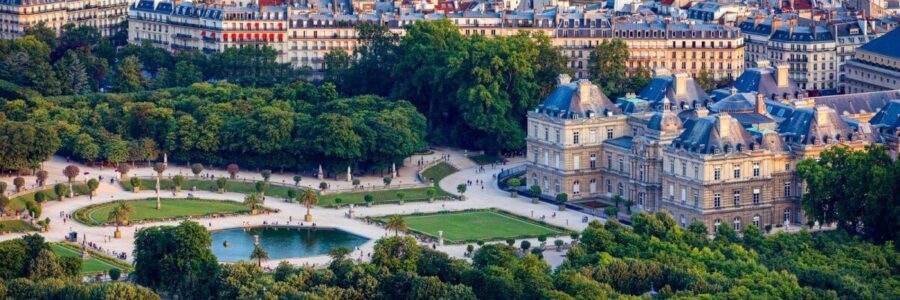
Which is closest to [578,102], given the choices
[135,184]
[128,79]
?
[135,184]

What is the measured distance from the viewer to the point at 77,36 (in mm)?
177125

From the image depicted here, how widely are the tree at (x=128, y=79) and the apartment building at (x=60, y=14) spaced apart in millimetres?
16383

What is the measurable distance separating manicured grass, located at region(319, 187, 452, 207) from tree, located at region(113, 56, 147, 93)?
25.3 m

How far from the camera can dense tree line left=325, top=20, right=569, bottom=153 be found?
152 metres

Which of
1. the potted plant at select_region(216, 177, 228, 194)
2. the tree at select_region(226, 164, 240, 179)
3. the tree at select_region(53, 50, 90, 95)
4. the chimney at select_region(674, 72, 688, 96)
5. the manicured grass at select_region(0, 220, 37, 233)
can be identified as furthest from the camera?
the tree at select_region(53, 50, 90, 95)

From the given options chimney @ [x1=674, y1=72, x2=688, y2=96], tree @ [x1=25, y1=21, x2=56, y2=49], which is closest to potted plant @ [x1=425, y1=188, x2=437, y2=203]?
chimney @ [x1=674, y1=72, x2=688, y2=96]

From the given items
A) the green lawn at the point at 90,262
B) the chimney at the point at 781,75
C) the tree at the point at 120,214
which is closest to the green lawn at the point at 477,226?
the tree at the point at 120,214

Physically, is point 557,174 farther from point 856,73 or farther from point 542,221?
point 856,73

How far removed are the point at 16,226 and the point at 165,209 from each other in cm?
854

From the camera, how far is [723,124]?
130 m

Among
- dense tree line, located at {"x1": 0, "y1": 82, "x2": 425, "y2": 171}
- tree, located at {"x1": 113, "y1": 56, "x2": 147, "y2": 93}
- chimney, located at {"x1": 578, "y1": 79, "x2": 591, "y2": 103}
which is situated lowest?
dense tree line, located at {"x1": 0, "y1": 82, "x2": 425, "y2": 171}

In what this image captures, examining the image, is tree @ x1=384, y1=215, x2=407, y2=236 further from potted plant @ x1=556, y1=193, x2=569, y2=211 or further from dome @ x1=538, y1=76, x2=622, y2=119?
dome @ x1=538, y1=76, x2=622, y2=119

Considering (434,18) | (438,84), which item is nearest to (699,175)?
(438,84)

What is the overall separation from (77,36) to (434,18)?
25429 millimetres
